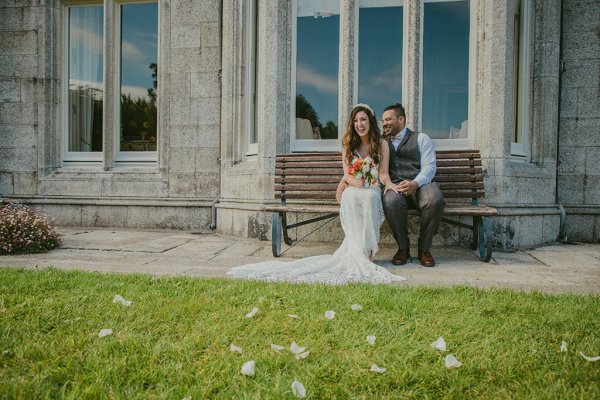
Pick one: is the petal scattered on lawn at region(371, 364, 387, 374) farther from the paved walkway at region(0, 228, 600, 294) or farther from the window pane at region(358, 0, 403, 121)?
the window pane at region(358, 0, 403, 121)

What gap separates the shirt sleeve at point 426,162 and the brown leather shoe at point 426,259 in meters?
0.75

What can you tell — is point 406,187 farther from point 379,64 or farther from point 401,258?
point 379,64

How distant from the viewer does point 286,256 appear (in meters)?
5.20

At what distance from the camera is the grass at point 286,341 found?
200 cm

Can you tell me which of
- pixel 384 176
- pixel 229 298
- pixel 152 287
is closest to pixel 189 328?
pixel 229 298

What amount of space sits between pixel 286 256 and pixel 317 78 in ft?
9.41

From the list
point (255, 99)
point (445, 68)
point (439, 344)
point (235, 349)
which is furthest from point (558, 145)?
point (235, 349)

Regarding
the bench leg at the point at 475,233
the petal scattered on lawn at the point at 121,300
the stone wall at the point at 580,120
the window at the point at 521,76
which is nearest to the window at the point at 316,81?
the bench leg at the point at 475,233

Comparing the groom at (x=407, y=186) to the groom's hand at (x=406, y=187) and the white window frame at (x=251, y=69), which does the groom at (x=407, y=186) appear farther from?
the white window frame at (x=251, y=69)

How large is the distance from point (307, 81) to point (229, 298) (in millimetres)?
4269

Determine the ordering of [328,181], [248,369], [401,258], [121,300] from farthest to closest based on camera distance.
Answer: [328,181] → [401,258] → [121,300] → [248,369]

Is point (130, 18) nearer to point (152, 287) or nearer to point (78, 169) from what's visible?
point (78, 169)

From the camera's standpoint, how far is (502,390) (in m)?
1.96

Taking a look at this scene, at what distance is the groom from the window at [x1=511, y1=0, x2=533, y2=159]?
6.85 feet
